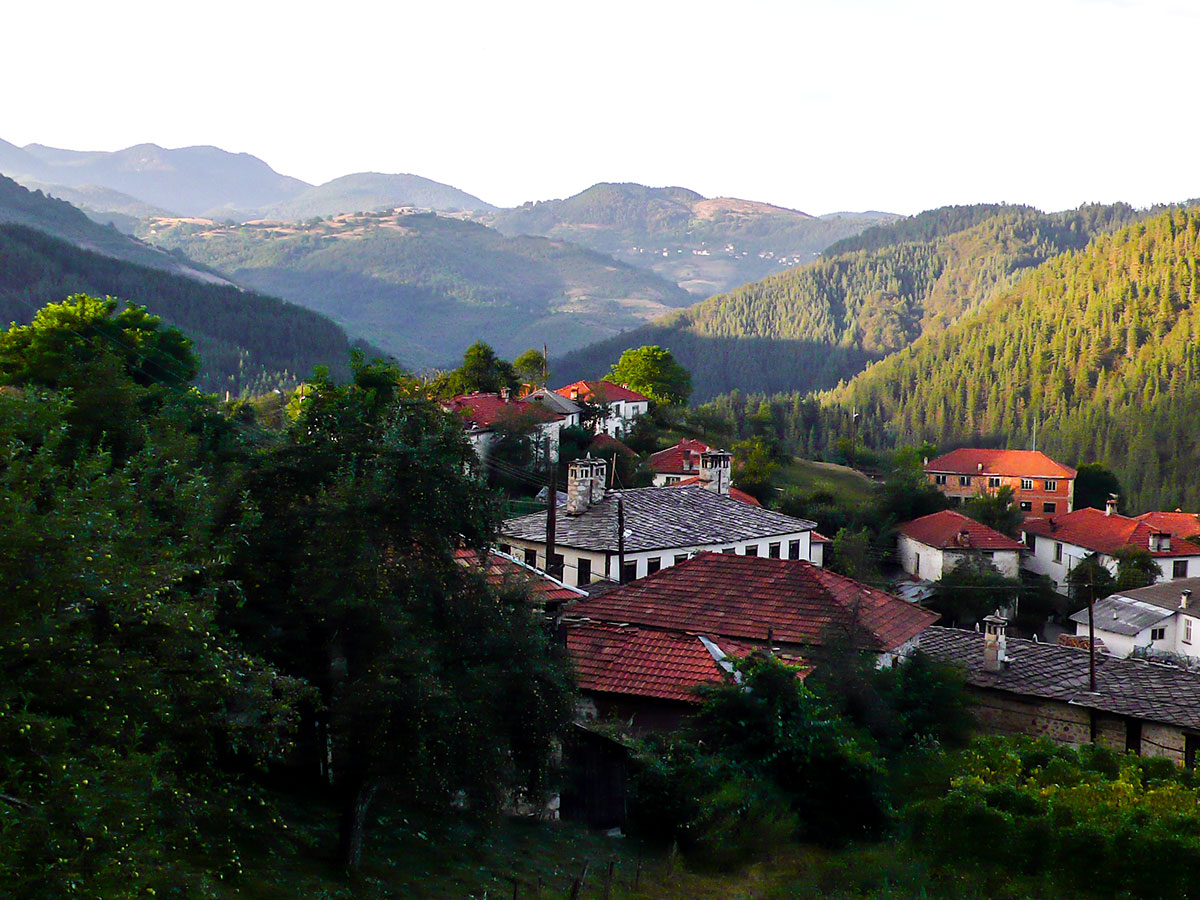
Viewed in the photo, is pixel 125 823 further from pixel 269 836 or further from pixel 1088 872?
pixel 1088 872

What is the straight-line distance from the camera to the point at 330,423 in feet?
53.9

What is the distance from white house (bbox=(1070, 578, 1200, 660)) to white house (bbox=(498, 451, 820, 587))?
1868 cm

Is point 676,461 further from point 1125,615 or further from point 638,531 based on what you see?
point 638,531

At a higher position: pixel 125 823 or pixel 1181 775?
pixel 125 823

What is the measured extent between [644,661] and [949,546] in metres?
45.5

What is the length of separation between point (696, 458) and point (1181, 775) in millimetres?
50847

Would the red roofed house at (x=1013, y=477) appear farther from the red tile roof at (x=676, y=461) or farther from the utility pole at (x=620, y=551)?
the utility pole at (x=620, y=551)

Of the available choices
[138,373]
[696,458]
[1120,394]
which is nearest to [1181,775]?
[138,373]

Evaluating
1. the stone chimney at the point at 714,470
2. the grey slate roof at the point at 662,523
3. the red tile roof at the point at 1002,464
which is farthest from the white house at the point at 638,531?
the red tile roof at the point at 1002,464

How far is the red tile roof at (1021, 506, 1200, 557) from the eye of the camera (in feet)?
233

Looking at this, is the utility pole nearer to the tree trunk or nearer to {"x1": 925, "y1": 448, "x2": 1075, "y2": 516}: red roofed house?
the tree trunk

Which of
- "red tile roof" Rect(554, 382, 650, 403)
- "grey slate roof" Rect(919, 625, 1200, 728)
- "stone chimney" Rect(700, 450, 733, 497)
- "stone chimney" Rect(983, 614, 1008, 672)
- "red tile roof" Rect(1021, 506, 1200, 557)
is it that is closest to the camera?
"grey slate roof" Rect(919, 625, 1200, 728)

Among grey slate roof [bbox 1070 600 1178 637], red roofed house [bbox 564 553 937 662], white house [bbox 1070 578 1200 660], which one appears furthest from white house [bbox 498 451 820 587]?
grey slate roof [bbox 1070 600 1178 637]

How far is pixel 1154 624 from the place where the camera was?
180 feet
